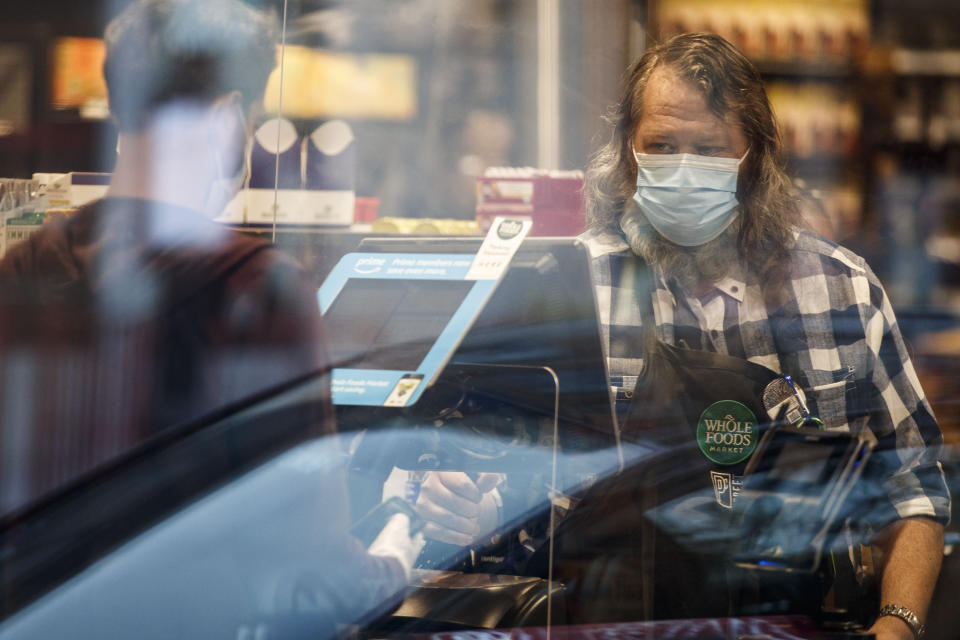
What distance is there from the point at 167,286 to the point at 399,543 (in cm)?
34

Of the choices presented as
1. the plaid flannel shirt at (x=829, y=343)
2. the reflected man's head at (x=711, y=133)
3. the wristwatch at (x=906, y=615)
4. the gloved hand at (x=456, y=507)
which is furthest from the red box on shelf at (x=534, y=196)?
the gloved hand at (x=456, y=507)

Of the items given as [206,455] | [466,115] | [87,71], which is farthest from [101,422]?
[466,115]

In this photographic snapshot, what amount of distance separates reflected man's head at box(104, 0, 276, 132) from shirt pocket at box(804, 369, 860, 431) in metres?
0.89

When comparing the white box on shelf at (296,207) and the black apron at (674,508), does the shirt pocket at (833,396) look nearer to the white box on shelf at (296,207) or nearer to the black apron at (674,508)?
the black apron at (674,508)

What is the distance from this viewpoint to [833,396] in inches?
49.1

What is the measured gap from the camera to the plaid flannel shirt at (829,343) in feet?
4.03

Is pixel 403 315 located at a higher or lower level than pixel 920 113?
lower

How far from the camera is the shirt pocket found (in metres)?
1.23

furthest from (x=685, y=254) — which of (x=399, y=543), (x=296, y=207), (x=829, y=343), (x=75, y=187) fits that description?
(x=296, y=207)

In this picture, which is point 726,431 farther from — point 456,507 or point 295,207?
point 295,207

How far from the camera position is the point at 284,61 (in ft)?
8.80

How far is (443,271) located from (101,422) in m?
0.38

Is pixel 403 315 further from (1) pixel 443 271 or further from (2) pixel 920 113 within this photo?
(2) pixel 920 113

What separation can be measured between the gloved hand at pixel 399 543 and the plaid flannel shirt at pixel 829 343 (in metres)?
0.47
